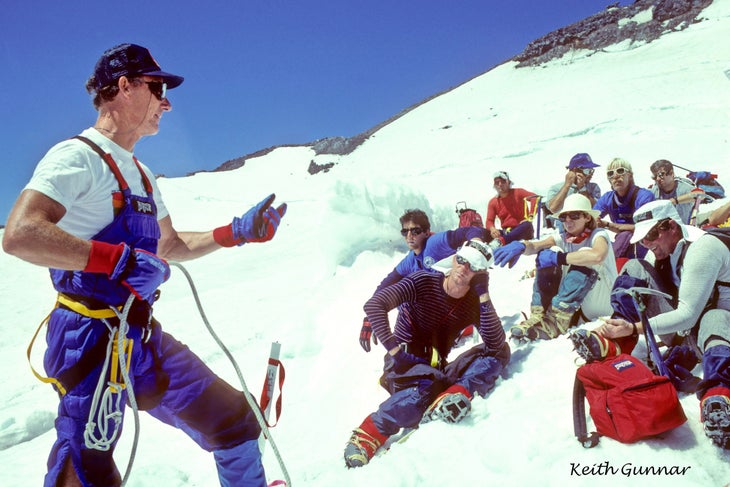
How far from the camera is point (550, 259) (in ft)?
12.8

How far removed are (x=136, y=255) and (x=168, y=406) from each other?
72 centimetres

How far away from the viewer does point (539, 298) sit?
4125mm

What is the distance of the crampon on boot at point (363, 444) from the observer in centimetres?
298

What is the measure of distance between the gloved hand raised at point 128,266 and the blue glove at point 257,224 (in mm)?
514

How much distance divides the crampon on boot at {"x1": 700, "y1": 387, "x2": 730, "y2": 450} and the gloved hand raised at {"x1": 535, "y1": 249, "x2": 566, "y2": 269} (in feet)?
5.54

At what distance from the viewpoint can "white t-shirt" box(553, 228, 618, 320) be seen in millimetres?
3842

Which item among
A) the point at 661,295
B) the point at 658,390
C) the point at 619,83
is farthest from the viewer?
the point at 619,83

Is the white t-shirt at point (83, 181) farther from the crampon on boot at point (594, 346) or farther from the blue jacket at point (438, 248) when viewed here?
the blue jacket at point (438, 248)

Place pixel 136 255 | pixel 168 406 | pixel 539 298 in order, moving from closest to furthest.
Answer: pixel 136 255, pixel 168 406, pixel 539 298

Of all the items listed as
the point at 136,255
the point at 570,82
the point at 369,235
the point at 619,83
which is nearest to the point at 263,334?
the point at 369,235

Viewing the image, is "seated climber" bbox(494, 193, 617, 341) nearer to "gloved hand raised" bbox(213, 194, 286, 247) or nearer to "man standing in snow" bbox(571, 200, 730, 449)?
"man standing in snow" bbox(571, 200, 730, 449)

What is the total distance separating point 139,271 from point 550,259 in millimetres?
3259

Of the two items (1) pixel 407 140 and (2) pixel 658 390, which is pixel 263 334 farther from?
(1) pixel 407 140

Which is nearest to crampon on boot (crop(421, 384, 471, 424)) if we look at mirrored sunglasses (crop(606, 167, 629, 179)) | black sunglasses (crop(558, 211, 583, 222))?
black sunglasses (crop(558, 211, 583, 222))
